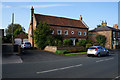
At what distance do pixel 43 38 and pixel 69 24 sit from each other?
44.9 ft

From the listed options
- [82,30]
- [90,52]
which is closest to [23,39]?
[82,30]

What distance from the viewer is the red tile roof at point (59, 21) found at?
116ft

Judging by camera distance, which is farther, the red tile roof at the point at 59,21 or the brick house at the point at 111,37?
the brick house at the point at 111,37

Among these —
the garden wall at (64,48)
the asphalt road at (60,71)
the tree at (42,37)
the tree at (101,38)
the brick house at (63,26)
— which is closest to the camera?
the asphalt road at (60,71)

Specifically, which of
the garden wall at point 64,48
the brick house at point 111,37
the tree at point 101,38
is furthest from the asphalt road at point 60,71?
the brick house at point 111,37

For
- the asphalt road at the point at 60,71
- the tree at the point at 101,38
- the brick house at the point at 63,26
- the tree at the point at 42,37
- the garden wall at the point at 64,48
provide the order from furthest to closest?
the tree at the point at 101,38, the brick house at the point at 63,26, the tree at the point at 42,37, the garden wall at the point at 64,48, the asphalt road at the point at 60,71

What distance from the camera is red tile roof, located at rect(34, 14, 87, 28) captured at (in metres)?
35.2

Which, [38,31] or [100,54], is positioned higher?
[38,31]

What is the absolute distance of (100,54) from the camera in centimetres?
1875

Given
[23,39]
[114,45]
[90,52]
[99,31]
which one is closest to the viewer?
[90,52]

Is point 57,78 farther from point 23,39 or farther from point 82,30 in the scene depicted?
point 23,39

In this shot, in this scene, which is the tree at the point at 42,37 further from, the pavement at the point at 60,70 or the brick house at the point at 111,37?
the brick house at the point at 111,37

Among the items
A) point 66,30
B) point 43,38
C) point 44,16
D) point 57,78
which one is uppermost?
point 44,16

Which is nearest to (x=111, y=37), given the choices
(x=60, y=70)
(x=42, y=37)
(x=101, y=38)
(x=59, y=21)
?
(x=101, y=38)
